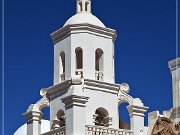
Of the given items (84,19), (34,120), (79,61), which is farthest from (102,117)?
(84,19)

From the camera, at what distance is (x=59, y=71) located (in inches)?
1606

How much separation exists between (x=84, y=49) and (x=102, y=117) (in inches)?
147

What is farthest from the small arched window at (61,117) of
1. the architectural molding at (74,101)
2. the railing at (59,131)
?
the architectural molding at (74,101)

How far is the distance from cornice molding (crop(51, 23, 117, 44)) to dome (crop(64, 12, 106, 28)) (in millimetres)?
391

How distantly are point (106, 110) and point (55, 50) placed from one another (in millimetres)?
4498

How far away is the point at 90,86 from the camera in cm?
3931

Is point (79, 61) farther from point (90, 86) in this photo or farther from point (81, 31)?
point (90, 86)

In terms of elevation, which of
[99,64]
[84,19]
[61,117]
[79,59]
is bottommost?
[61,117]

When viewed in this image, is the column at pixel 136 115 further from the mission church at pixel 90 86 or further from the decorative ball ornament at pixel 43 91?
the decorative ball ornament at pixel 43 91

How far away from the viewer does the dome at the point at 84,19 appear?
40697mm

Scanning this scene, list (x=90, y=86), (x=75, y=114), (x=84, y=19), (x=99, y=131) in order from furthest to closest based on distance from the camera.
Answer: (x=84, y=19) < (x=90, y=86) < (x=99, y=131) < (x=75, y=114)

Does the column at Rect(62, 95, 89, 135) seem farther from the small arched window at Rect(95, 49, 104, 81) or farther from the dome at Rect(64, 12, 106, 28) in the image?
the dome at Rect(64, 12, 106, 28)

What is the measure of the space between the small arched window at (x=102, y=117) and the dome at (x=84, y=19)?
4.67 metres

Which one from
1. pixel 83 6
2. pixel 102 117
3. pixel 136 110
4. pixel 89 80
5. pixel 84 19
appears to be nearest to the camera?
pixel 89 80
